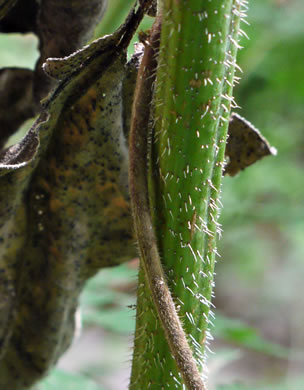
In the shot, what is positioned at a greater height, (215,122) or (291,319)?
(291,319)

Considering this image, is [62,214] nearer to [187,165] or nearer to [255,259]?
[187,165]

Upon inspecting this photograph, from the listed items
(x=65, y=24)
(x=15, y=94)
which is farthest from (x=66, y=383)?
(x=65, y=24)

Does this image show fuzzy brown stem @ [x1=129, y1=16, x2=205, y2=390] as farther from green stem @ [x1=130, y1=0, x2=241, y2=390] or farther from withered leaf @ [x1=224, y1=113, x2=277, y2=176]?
withered leaf @ [x1=224, y1=113, x2=277, y2=176]

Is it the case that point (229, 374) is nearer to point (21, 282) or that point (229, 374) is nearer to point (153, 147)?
point (21, 282)

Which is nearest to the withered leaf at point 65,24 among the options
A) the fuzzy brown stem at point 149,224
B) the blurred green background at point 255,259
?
the fuzzy brown stem at point 149,224

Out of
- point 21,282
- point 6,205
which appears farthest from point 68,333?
point 6,205

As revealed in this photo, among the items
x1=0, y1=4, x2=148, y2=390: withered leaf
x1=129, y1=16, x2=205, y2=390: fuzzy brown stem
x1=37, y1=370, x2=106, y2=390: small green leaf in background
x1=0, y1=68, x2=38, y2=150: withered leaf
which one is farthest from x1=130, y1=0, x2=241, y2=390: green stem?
x1=37, y1=370, x2=106, y2=390: small green leaf in background
